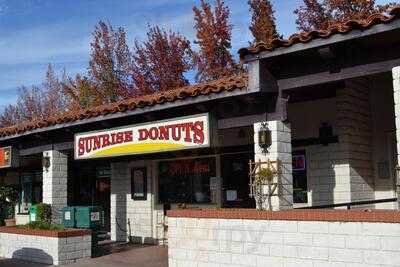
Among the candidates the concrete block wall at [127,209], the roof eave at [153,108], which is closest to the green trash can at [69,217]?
the roof eave at [153,108]

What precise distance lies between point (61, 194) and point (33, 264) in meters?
2.32

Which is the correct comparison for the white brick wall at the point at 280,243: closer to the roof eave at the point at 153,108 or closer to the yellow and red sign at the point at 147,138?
the yellow and red sign at the point at 147,138

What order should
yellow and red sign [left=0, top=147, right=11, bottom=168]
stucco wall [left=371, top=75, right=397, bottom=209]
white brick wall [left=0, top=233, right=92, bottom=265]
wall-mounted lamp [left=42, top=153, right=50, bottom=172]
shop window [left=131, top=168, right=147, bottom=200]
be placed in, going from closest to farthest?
stucco wall [left=371, top=75, right=397, bottom=209] < white brick wall [left=0, top=233, right=92, bottom=265] < wall-mounted lamp [left=42, top=153, right=50, bottom=172] < shop window [left=131, top=168, right=147, bottom=200] < yellow and red sign [left=0, top=147, right=11, bottom=168]

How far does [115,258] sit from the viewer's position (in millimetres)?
12930

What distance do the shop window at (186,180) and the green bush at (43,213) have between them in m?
2.97

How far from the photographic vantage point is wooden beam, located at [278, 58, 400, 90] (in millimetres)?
7871

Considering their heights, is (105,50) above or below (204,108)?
above

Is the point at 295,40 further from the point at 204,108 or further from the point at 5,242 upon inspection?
the point at 5,242

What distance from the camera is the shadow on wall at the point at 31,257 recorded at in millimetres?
12688

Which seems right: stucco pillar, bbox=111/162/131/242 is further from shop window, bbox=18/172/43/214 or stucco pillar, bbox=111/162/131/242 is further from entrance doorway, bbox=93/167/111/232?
shop window, bbox=18/172/43/214

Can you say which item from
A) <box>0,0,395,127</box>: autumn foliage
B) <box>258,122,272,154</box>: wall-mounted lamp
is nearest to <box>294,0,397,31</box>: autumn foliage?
<box>0,0,395,127</box>: autumn foliage

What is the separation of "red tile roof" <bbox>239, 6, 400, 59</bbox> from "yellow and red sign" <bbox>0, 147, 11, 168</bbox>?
364 inches

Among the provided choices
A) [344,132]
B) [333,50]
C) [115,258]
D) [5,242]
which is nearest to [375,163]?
[344,132]

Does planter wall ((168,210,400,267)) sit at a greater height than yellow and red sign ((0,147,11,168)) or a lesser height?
lesser
